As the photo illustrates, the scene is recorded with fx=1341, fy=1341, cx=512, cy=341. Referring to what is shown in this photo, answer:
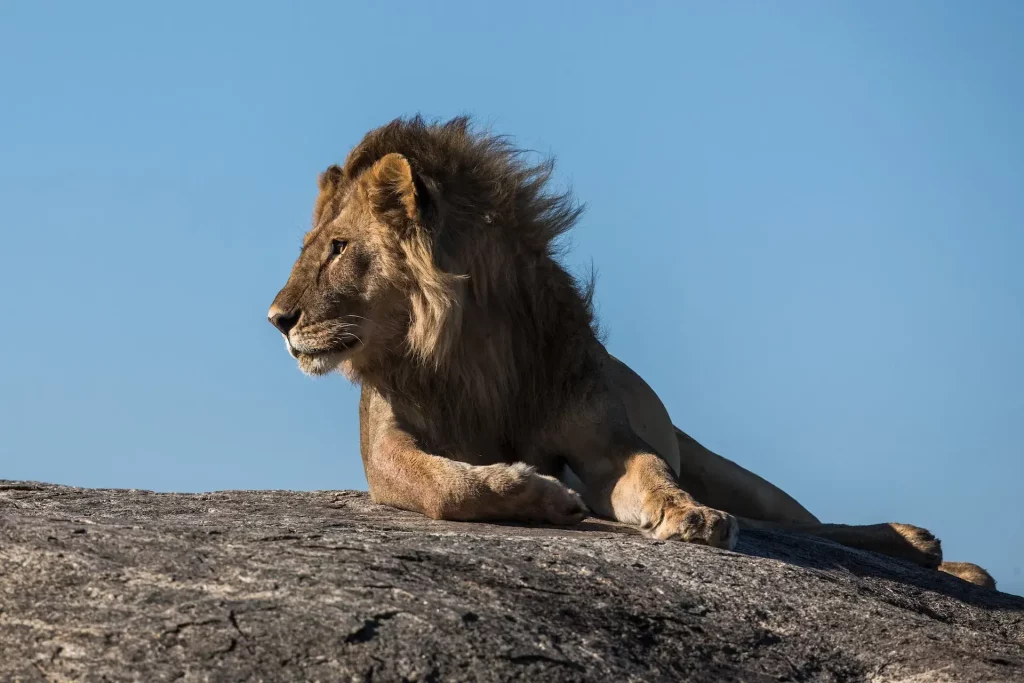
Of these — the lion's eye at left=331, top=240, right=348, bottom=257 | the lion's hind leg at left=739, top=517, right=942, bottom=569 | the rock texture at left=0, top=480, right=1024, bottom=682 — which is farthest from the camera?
the lion's hind leg at left=739, top=517, right=942, bottom=569

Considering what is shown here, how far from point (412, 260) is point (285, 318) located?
64 centimetres

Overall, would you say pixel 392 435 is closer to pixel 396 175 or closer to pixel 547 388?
pixel 547 388

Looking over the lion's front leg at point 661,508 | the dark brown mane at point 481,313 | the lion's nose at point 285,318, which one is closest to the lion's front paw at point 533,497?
the lion's front leg at point 661,508

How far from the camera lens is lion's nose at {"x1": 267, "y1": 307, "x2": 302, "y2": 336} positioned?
6109mm

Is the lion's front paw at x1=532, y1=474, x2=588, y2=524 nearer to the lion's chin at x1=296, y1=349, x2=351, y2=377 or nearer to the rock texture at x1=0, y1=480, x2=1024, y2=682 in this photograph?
the rock texture at x1=0, y1=480, x2=1024, y2=682

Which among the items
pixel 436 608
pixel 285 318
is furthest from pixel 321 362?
pixel 436 608

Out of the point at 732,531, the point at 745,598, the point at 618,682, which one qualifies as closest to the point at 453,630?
the point at 618,682

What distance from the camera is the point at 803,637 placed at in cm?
462

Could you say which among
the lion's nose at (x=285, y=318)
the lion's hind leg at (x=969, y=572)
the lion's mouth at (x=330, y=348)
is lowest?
the lion's hind leg at (x=969, y=572)

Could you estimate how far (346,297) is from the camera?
6113mm

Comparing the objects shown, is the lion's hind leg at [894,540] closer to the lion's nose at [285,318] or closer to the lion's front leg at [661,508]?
the lion's front leg at [661,508]

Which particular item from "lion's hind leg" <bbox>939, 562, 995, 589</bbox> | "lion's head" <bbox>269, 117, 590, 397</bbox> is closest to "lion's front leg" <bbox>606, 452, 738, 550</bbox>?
"lion's head" <bbox>269, 117, 590, 397</bbox>

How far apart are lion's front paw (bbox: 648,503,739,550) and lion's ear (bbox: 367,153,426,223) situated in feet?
5.96

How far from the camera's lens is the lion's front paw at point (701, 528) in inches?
212
